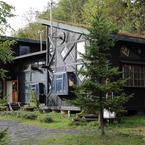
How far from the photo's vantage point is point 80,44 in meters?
17.9

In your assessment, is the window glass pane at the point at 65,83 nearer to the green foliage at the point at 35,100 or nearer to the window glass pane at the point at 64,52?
the window glass pane at the point at 64,52

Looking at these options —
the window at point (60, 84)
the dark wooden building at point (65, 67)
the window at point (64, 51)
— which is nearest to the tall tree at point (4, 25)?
the dark wooden building at point (65, 67)

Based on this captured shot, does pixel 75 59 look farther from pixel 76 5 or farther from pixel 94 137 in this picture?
pixel 76 5

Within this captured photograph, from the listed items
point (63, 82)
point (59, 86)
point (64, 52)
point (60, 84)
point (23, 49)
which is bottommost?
point (59, 86)

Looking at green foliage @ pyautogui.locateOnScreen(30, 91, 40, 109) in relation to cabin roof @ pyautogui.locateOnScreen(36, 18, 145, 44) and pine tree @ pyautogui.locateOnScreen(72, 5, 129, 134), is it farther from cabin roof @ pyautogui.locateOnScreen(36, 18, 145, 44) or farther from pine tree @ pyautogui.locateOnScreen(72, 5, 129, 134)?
pine tree @ pyautogui.locateOnScreen(72, 5, 129, 134)

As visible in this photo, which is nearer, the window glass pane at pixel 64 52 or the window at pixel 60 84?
the window at pixel 60 84

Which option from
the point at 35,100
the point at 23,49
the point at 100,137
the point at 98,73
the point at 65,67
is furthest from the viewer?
the point at 23,49

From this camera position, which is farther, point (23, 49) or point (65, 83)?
point (23, 49)

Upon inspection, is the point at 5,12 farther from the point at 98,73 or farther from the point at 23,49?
the point at 23,49

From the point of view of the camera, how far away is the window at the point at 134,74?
16781mm

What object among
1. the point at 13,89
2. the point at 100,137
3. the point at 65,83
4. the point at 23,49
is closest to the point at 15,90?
the point at 13,89

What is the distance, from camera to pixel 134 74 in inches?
674

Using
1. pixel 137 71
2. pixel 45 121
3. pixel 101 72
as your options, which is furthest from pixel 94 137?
pixel 137 71

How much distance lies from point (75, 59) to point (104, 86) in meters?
8.13
